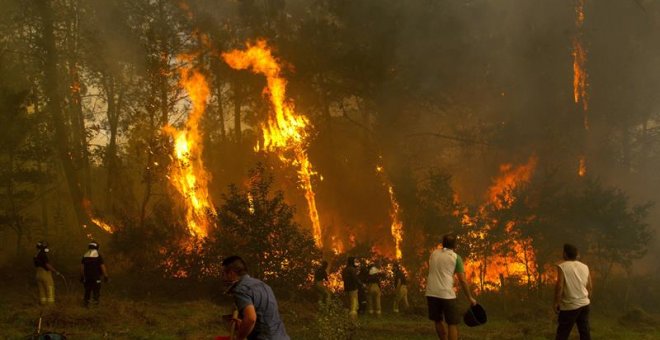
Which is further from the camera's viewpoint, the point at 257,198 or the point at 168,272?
the point at 168,272

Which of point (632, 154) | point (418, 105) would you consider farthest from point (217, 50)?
point (632, 154)

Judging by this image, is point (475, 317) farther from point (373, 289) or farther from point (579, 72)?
point (579, 72)

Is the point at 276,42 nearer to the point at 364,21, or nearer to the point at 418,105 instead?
the point at 364,21

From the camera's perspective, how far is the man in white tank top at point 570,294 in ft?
28.8

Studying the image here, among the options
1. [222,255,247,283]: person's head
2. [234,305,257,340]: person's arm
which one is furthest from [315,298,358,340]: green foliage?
[234,305,257,340]: person's arm

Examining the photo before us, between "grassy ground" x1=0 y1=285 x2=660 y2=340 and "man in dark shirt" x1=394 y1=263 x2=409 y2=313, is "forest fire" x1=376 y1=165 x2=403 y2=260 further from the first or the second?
"grassy ground" x1=0 y1=285 x2=660 y2=340

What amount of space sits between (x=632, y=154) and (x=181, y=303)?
3057 centimetres

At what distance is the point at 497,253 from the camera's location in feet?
69.8

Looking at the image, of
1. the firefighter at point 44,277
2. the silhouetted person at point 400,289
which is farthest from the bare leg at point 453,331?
the firefighter at point 44,277

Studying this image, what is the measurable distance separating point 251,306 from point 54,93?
26.9m

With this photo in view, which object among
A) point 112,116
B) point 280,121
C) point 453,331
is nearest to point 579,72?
point 280,121

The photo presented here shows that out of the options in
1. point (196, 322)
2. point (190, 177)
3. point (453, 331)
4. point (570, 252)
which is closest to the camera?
point (570, 252)

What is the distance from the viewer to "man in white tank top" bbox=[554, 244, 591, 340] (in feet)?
28.8

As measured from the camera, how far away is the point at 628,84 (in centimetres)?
3375
